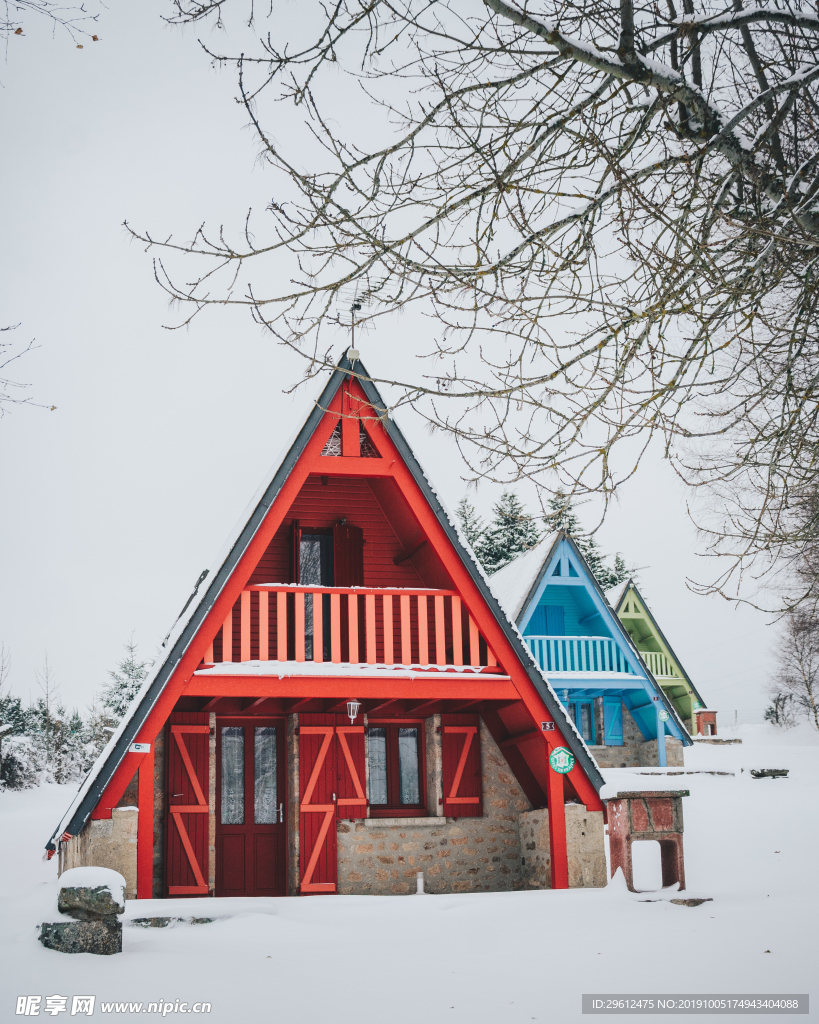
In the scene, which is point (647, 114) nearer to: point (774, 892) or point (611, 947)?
point (611, 947)

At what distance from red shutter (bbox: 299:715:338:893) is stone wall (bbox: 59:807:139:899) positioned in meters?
2.37

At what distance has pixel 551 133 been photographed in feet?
16.8

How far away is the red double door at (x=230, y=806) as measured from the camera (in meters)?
10.4

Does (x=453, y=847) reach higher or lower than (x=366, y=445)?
lower

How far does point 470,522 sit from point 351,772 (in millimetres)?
23804

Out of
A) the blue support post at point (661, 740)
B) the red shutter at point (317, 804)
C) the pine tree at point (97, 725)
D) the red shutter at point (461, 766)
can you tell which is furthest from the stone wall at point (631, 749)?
the pine tree at point (97, 725)

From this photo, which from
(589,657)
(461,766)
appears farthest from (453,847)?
(589,657)

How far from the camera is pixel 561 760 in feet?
33.6

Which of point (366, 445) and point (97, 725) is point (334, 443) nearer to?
point (366, 445)

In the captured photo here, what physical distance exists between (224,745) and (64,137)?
24.4 feet

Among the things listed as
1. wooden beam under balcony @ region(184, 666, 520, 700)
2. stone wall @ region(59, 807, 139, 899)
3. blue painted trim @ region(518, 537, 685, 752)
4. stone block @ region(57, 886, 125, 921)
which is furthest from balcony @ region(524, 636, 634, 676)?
stone block @ region(57, 886, 125, 921)

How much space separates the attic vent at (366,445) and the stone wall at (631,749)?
12.7 meters

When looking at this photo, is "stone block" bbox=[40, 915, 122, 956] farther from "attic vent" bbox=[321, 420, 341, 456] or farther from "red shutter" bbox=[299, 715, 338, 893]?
"attic vent" bbox=[321, 420, 341, 456]

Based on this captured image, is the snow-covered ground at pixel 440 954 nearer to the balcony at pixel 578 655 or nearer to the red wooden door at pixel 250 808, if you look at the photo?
the red wooden door at pixel 250 808
